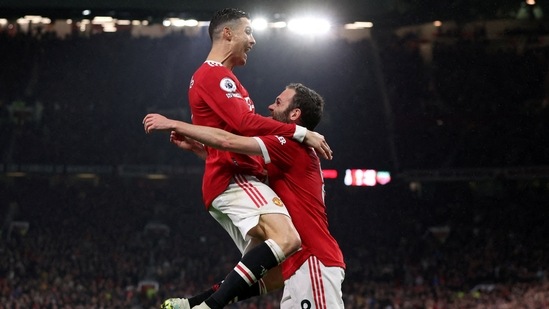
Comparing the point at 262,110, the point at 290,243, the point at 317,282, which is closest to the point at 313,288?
the point at 317,282

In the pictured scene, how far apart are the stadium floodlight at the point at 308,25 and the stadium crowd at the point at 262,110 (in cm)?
220

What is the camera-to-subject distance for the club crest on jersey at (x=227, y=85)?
4.59 meters

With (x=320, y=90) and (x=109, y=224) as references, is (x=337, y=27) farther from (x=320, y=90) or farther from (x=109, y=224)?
(x=109, y=224)

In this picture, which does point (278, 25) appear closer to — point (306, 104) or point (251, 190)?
point (306, 104)

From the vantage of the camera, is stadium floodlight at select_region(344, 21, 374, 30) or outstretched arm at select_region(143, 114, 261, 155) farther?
stadium floodlight at select_region(344, 21, 374, 30)

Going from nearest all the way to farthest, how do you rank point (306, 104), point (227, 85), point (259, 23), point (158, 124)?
point (158, 124) → point (227, 85) → point (306, 104) → point (259, 23)

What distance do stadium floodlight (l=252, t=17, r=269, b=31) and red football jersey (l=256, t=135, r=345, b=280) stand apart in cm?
1921

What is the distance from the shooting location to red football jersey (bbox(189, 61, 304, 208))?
179 inches

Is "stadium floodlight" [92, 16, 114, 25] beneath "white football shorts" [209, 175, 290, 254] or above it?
beneath

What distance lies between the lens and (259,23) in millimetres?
23953

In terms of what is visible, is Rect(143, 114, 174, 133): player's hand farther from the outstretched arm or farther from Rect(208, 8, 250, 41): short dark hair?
Rect(208, 8, 250, 41): short dark hair

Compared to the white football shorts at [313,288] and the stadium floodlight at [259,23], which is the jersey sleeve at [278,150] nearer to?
the white football shorts at [313,288]

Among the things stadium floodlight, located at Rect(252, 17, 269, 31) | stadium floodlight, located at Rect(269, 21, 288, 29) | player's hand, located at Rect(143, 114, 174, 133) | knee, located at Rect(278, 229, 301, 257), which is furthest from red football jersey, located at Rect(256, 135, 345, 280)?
stadium floodlight, located at Rect(269, 21, 288, 29)

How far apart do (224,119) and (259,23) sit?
19.8 meters
